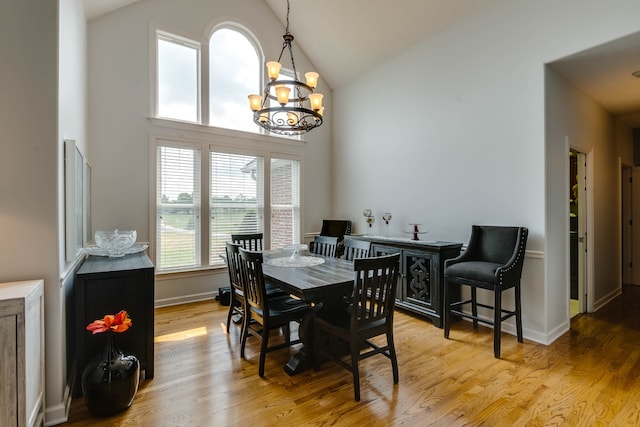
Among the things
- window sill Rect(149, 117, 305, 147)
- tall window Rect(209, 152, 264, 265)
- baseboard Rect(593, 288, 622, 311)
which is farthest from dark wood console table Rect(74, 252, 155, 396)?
baseboard Rect(593, 288, 622, 311)

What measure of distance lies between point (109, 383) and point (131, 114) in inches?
129

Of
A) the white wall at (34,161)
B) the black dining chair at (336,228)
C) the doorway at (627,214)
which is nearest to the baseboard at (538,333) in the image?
the black dining chair at (336,228)

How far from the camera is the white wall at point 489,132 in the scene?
123 inches

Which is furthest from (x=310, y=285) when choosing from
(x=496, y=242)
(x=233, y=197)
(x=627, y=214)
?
(x=627, y=214)

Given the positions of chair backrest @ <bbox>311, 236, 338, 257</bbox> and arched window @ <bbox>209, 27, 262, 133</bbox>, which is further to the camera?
arched window @ <bbox>209, 27, 262, 133</bbox>

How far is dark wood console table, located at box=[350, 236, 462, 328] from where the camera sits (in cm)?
353

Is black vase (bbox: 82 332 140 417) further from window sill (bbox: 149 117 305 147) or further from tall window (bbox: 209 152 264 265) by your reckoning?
window sill (bbox: 149 117 305 147)

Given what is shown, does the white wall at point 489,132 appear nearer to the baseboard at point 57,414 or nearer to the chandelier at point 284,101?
the chandelier at point 284,101

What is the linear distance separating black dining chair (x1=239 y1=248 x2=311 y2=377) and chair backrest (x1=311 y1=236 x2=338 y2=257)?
1.04 meters

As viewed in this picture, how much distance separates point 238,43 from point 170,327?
4.20 meters

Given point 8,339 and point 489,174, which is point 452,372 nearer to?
point 489,174

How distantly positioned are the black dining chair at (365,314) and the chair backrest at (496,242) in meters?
1.53

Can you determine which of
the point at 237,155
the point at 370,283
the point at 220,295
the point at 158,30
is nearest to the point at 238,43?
the point at 158,30

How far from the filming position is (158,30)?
4.24 m
